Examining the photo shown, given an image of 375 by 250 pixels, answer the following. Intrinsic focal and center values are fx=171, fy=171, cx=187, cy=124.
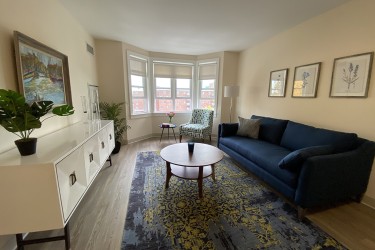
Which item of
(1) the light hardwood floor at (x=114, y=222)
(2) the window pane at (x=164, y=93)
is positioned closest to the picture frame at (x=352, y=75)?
(1) the light hardwood floor at (x=114, y=222)

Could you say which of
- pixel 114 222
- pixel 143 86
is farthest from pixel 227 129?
pixel 143 86

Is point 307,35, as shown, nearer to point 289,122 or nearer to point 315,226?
point 289,122

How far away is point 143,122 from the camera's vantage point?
4.73 metres

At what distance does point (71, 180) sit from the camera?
140 cm

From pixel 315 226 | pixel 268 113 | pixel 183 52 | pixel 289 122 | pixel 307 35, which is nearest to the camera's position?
pixel 315 226

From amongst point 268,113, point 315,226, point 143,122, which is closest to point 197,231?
point 315,226

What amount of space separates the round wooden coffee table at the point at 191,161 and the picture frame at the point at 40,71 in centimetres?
154

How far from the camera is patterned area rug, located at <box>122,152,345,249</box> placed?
1.51 metres

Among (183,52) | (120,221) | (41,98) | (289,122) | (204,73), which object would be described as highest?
(183,52)

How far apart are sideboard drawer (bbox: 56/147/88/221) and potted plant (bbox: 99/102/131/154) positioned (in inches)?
83.3

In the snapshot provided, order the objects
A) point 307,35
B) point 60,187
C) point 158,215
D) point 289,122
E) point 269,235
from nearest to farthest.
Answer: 1. point 60,187
2. point 269,235
3. point 158,215
4. point 307,35
5. point 289,122

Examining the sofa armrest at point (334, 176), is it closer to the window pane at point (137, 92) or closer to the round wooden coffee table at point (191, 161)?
the round wooden coffee table at point (191, 161)

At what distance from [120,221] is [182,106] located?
12.8 ft

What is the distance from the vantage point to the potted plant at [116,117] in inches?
145
